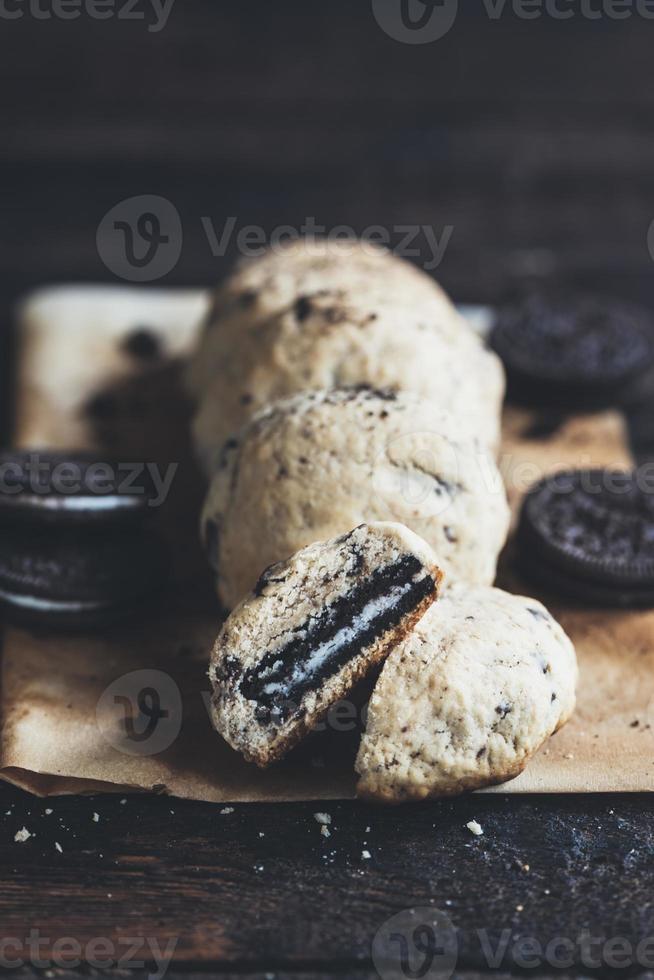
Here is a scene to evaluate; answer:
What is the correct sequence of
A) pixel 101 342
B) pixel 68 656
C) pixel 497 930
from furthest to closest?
pixel 101 342, pixel 68 656, pixel 497 930

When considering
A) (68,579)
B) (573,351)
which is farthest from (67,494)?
(573,351)

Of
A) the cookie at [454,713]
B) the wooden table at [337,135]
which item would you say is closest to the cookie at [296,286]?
the wooden table at [337,135]

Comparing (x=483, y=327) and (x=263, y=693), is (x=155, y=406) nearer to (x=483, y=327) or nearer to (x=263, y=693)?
(x=483, y=327)

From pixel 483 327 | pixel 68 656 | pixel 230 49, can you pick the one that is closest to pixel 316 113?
pixel 230 49

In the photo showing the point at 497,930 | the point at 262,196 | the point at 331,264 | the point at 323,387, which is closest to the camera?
the point at 497,930

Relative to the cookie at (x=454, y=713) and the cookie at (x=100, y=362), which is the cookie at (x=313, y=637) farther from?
the cookie at (x=100, y=362)

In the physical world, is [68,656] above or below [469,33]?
below

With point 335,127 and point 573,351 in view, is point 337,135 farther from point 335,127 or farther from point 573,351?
point 573,351
